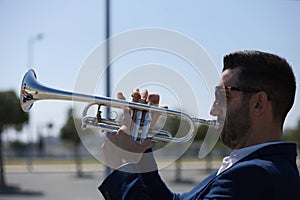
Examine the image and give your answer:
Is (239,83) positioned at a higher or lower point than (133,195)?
higher

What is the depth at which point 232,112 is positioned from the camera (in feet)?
5.81

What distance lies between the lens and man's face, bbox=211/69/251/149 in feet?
5.76

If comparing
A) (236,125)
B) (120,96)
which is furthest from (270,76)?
(120,96)

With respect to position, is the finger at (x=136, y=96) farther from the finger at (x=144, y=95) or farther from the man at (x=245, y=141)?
the man at (x=245, y=141)

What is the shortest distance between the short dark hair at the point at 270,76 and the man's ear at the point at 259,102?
20mm

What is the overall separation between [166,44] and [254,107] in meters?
0.58

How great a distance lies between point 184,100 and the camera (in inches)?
88.0

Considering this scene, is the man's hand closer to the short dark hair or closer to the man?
the man

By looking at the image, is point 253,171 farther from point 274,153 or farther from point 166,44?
point 166,44

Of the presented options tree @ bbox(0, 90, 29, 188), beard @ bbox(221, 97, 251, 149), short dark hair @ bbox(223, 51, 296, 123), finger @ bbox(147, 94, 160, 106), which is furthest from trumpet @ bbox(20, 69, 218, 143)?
tree @ bbox(0, 90, 29, 188)

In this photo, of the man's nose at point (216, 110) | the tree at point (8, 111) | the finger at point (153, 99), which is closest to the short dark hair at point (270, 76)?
the man's nose at point (216, 110)

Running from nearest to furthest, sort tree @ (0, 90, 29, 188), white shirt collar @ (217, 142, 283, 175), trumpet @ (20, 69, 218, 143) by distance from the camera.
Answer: white shirt collar @ (217, 142, 283, 175), trumpet @ (20, 69, 218, 143), tree @ (0, 90, 29, 188)

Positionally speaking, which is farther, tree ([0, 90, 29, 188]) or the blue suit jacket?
tree ([0, 90, 29, 188])

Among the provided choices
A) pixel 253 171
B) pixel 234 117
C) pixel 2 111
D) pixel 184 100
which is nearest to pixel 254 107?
pixel 234 117
